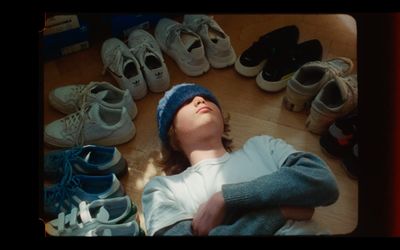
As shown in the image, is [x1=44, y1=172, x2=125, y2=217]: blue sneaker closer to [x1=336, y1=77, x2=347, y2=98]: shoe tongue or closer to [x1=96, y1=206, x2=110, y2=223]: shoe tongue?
[x1=96, y1=206, x2=110, y2=223]: shoe tongue

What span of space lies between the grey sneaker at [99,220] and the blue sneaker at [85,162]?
0.22 ft

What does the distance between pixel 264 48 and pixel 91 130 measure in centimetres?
45

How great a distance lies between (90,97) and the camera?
1054mm

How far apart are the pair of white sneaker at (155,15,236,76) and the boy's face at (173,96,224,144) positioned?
0.10 meters

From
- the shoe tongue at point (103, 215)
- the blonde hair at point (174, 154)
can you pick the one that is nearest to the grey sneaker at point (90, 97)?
the blonde hair at point (174, 154)

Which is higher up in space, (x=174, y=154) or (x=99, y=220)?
(x=174, y=154)

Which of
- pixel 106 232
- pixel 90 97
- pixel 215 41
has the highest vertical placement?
pixel 215 41

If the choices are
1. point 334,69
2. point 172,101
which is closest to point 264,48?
point 334,69

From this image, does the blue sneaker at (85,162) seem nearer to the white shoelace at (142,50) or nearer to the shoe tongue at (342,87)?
the white shoelace at (142,50)

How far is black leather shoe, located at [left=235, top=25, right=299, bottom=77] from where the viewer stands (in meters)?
1.08

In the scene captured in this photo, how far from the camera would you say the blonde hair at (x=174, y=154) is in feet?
3.25

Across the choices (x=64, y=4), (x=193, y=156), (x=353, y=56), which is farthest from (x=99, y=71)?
(x=353, y=56)

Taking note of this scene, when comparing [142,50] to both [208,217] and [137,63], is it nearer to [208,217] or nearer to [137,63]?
[137,63]

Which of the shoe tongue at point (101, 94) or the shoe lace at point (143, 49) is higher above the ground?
the shoe lace at point (143, 49)
